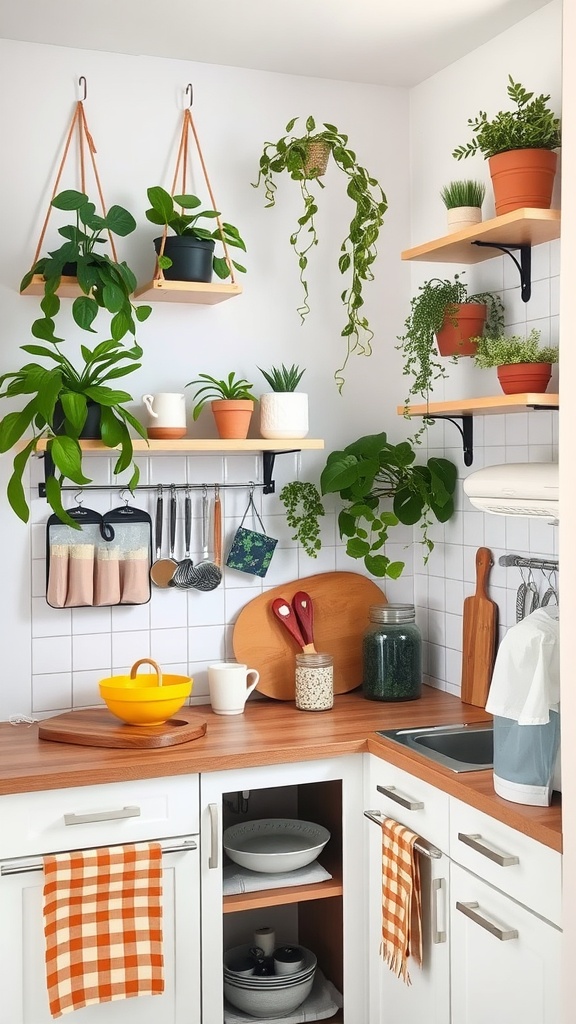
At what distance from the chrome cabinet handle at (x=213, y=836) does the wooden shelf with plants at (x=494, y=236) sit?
1409mm

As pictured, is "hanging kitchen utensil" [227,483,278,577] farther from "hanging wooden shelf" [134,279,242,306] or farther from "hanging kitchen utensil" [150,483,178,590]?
"hanging wooden shelf" [134,279,242,306]

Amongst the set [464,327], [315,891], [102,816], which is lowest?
[315,891]

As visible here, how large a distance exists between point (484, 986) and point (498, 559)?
1.06m

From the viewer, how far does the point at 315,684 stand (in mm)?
2783

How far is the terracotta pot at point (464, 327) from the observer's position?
255 cm

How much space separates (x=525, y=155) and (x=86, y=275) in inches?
41.3

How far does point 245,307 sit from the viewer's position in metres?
2.93

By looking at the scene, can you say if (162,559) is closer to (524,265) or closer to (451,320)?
(451,320)

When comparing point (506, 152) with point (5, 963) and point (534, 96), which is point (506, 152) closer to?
point (534, 96)

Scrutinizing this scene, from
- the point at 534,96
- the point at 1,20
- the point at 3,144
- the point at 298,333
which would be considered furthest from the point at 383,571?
the point at 1,20

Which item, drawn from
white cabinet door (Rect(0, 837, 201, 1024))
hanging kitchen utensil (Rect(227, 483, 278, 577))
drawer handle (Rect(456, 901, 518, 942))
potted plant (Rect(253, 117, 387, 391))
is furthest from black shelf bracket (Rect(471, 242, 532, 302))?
white cabinet door (Rect(0, 837, 201, 1024))

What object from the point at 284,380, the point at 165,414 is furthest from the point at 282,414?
the point at 165,414

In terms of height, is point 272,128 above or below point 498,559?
above

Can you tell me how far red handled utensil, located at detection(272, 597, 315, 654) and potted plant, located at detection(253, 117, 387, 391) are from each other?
26.0 inches
